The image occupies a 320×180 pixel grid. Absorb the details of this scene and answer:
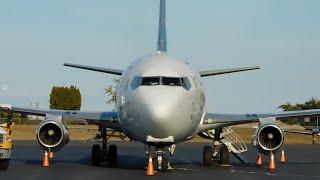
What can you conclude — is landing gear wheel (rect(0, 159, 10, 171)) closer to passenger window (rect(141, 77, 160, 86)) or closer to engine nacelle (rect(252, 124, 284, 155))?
passenger window (rect(141, 77, 160, 86))

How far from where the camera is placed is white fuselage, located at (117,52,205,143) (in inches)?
724

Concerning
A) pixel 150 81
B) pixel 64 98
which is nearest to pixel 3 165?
pixel 150 81

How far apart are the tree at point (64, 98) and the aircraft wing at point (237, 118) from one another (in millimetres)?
127496

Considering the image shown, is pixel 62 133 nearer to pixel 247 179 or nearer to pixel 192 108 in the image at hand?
pixel 192 108

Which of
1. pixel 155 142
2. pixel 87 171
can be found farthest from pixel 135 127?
pixel 87 171

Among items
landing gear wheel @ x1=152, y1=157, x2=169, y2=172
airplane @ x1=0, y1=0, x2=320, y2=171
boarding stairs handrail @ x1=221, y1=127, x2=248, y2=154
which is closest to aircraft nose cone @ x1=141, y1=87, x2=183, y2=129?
airplane @ x1=0, y1=0, x2=320, y2=171

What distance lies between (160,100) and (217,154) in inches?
327

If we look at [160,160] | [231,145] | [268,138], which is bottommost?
[160,160]

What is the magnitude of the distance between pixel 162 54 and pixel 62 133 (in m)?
4.65

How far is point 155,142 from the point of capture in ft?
63.3

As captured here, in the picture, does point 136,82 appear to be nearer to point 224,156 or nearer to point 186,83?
point 186,83

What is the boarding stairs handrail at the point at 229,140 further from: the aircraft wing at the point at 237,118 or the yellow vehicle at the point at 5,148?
the yellow vehicle at the point at 5,148

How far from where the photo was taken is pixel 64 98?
498 feet

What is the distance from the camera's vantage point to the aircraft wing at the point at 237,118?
2303 cm
